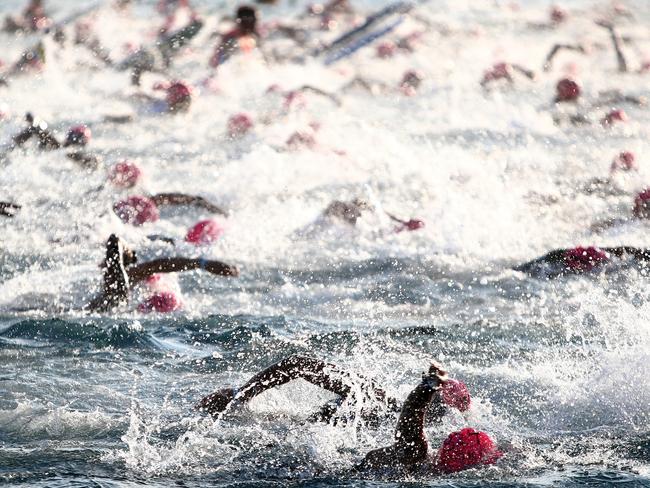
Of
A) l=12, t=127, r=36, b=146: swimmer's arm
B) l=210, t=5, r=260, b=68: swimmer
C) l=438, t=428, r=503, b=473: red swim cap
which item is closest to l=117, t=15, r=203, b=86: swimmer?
l=210, t=5, r=260, b=68: swimmer

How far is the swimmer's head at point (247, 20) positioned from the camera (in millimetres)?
20062

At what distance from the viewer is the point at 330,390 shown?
468 centimetres

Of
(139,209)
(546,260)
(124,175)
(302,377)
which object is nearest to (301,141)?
(124,175)

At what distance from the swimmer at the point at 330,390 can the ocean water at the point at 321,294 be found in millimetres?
76

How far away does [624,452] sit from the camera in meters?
4.64

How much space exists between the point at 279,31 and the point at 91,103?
6421mm

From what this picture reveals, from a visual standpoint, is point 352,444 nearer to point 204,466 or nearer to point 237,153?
point 204,466

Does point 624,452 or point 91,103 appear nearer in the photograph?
point 624,452

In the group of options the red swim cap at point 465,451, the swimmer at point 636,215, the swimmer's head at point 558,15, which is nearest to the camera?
the red swim cap at point 465,451

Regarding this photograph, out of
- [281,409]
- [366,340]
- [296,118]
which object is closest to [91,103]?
[296,118]

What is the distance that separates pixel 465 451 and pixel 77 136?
10290mm

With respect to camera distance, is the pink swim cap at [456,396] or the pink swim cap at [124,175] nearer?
the pink swim cap at [456,396]

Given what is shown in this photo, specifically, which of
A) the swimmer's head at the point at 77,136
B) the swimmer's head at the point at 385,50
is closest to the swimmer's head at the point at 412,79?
the swimmer's head at the point at 385,50

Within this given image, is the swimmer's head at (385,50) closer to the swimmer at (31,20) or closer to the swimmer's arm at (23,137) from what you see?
the swimmer at (31,20)
